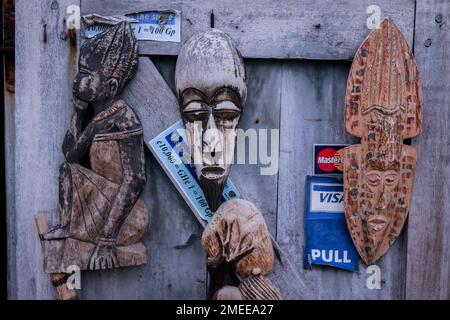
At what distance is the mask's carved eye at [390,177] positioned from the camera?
2025 millimetres

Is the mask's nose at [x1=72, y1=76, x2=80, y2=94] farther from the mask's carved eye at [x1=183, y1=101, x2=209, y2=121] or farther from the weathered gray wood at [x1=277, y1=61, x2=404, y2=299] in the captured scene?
the weathered gray wood at [x1=277, y1=61, x2=404, y2=299]

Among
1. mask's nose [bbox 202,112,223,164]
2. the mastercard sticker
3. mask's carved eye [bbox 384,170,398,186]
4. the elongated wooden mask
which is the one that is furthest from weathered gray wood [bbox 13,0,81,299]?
mask's carved eye [bbox 384,170,398,186]

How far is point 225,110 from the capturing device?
199cm

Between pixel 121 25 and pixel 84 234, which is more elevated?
pixel 121 25

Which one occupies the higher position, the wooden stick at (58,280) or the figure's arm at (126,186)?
the figure's arm at (126,186)

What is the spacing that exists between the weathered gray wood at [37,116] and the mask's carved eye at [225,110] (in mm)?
517

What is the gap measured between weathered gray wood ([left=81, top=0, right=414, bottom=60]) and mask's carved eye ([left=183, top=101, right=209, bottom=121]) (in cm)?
21

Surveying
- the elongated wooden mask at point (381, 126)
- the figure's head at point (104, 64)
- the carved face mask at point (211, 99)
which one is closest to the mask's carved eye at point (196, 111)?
the carved face mask at point (211, 99)

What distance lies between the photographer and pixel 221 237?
6.58ft

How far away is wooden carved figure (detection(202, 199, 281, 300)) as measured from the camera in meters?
2.00

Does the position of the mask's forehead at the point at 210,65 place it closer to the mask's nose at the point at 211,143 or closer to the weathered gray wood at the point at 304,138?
the mask's nose at the point at 211,143

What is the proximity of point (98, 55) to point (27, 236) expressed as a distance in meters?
0.67
